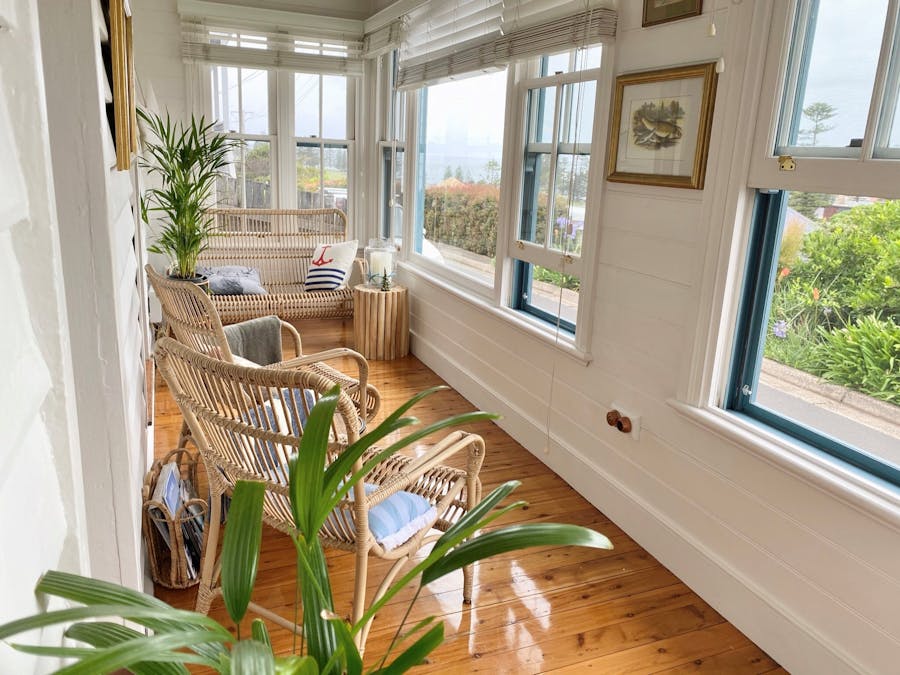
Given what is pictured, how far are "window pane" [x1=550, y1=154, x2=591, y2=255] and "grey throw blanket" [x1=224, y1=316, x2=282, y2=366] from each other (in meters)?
1.31

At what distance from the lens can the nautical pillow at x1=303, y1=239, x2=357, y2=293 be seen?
5168 millimetres

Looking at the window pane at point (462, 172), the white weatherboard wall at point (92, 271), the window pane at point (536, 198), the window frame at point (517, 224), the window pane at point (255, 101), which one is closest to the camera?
the white weatherboard wall at point (92, 271)

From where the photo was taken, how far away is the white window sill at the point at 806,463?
5.64 feet

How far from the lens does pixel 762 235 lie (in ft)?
6.95

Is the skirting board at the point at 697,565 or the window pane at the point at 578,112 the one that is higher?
the window pane at the point at 578,112

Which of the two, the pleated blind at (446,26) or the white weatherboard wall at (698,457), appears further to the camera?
the pleated blind at (446,26)

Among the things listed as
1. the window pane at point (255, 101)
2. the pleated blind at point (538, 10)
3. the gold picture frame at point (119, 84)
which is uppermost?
the pleated blind at point (538, 10)

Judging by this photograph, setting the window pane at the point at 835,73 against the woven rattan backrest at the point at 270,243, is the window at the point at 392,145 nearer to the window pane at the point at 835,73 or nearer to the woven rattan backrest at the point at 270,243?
the woven rattan backrest at the point at 270,243

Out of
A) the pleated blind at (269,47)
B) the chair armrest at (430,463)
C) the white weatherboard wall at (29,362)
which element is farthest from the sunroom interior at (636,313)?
the pleated blind at (269,47)

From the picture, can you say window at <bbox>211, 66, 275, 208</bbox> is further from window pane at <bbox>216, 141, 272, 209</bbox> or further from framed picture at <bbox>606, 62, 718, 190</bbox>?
framed picture at <bbox>606, 62, 718, 190</bbox>

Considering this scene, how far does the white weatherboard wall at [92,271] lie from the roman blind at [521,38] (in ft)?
6.09

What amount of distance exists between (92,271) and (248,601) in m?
0.90

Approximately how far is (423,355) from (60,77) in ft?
11.6

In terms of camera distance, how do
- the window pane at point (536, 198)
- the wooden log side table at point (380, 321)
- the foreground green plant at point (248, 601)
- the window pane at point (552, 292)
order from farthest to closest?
the wooden log side table at point (380, 321) → the window pane at point (536, 198) → the window pane at point (552, 292) → the foreground green plant at point (248, 601)
